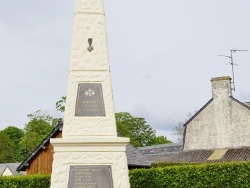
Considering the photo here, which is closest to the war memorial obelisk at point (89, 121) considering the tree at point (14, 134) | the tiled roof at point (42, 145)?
the tiled roof at point (42, 145)

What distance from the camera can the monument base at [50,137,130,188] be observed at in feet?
31.5

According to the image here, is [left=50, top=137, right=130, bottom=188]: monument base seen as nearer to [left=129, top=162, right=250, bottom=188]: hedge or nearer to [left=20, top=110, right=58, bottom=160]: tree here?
[left=129, top=162, right=250, bottom=188]: hedge

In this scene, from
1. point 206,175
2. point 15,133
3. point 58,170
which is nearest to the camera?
point 58,170

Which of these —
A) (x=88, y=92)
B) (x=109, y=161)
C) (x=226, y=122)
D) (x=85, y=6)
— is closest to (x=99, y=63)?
(x=88, y=92)

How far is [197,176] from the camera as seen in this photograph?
18.7 meters

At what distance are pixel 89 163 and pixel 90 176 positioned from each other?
10.7 inches

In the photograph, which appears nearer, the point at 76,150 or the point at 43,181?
the point at 76,150

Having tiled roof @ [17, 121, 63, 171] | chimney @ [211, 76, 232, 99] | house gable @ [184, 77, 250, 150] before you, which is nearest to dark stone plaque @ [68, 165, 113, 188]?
tiled roof @ [17, 121, 63, 171]

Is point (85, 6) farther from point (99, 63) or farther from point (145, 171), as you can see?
point (145, 171)

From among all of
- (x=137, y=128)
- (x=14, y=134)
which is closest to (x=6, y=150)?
(x=14, y=134)

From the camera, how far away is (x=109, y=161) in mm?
9781

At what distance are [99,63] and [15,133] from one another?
254ft

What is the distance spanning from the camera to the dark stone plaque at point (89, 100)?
400 inches

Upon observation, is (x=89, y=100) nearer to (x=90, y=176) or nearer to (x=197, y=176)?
Result: (x=90, y=176)
